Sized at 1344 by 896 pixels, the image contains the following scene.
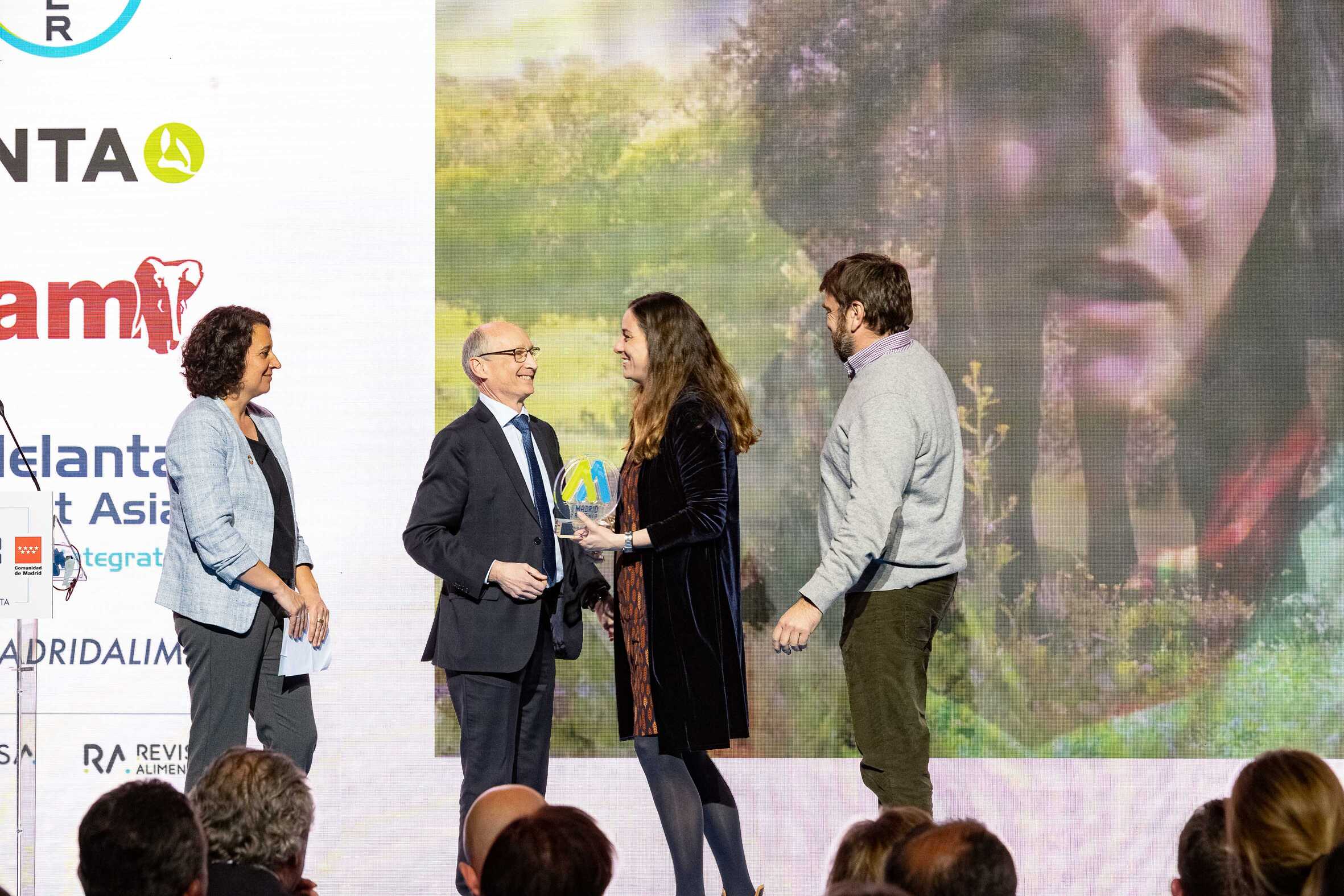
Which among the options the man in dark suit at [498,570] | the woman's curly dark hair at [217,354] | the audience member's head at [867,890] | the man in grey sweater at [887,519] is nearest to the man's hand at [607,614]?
the man in dark suit at [498,570]

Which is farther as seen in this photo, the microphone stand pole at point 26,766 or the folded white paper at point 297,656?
the folded white paper at point 297,656

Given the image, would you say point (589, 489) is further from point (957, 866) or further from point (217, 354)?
point (957, 866)

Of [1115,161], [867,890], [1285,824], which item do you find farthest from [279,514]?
[1115,161]

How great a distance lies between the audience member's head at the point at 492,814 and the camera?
2.11m

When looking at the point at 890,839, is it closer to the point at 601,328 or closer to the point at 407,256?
the point at 601,328

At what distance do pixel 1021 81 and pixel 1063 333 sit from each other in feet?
2.56

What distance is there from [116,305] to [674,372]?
85.7 inches

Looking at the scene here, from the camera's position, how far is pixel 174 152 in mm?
4500

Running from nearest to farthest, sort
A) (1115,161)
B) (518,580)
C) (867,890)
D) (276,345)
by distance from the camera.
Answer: (867,890) → (518,580) → (1115,161) → (276,345)

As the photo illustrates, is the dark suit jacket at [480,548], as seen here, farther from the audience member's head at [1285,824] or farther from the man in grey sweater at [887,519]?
the audience member's head at [1285,824]

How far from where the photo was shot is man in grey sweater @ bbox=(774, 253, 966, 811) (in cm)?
310

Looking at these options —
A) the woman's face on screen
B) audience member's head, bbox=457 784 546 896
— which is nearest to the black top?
audience member's head, bbox=457 784 546 896

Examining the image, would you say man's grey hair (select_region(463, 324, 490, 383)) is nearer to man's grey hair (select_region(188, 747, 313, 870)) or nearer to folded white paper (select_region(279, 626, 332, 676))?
folded white paper (select_region(279, 626, 332, 676))

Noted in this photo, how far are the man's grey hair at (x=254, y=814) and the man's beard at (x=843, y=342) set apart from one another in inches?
64.2
